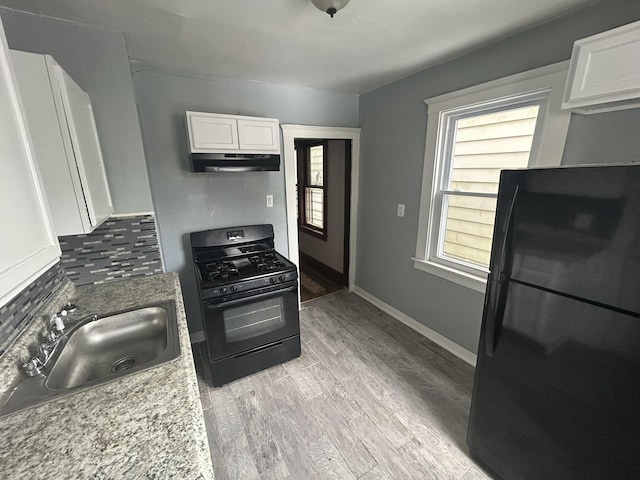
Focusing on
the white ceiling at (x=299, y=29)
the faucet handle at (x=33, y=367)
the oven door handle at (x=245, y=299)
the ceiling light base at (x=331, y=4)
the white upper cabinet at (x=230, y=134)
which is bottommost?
the oven door handle at (x=245, y=299)

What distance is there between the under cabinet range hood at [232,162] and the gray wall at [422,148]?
1.22 m

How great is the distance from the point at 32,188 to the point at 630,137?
8.06 ft

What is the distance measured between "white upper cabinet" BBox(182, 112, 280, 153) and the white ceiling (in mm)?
409

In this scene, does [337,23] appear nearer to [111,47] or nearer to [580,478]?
[111,47]

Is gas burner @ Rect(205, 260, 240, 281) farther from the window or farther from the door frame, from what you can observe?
the window

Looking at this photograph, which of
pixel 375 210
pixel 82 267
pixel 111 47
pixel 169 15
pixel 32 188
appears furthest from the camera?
pixel 375 210

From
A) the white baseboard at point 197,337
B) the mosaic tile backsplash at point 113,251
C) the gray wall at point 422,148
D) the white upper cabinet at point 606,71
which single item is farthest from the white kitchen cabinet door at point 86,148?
the gray wall at point 422,148

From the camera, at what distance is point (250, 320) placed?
205cm

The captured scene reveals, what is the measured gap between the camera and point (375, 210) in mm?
2951

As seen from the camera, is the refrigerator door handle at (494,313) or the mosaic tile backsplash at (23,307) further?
the refrigerator door handle at (494,313)

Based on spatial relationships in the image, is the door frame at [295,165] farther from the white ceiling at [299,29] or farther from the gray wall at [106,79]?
the gray wall at [106,79]

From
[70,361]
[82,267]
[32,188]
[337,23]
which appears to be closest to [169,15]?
[337,23]

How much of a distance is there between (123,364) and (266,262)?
120 cm

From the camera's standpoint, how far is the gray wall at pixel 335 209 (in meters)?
3.46
